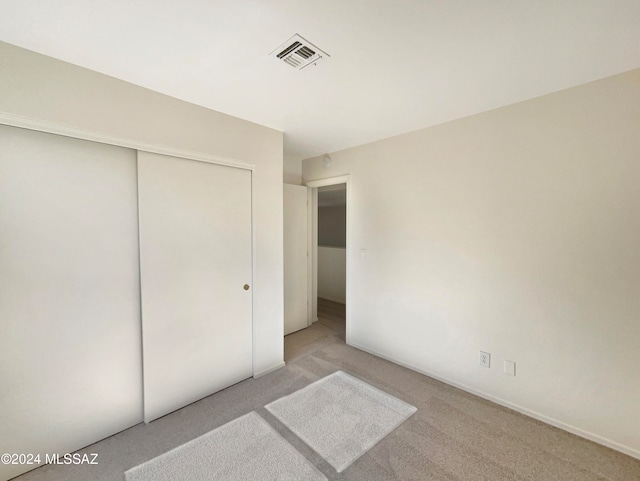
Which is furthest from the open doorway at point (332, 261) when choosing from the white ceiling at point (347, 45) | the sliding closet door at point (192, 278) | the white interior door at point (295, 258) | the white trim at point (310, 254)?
the white ceiling at point (347, 45)

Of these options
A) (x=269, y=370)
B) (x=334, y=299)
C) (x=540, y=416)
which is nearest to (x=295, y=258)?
(x=269, y=370)

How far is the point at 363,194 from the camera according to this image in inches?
126

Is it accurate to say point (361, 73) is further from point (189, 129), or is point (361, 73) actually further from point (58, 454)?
point (58, 454)

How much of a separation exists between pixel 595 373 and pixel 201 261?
3144mm

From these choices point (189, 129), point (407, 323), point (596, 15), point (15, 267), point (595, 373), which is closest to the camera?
point (596, 15)

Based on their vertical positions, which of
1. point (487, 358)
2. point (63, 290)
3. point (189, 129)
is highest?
point (189, 129)

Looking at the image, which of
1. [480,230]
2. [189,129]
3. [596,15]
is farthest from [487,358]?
[189,129]

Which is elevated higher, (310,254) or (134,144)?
(134,144)

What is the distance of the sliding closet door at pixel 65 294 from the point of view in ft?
4.99

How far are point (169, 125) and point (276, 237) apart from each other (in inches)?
54.2

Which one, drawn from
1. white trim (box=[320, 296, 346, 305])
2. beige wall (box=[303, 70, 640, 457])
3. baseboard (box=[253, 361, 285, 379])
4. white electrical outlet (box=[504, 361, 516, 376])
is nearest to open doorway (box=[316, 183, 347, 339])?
white trim (box=[320, 296, 346, 305])

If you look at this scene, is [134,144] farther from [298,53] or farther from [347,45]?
[347,45]

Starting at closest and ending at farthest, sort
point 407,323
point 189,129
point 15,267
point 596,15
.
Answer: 1. point 596,15
2. point 15,267
3. point 189,129
4. point 407,323

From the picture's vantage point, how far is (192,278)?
2.22 m
